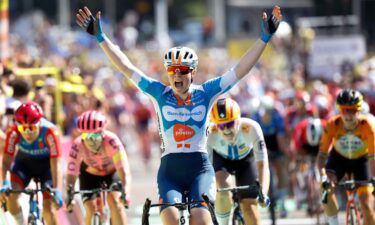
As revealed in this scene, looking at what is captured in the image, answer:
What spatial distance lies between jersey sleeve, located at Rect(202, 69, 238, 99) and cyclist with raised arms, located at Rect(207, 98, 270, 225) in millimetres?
1604

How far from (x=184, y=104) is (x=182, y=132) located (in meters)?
0.26

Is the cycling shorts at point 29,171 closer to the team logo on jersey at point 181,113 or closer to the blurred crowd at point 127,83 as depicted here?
the blurred crowd at point 127,83

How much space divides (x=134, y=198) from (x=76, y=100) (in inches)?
104

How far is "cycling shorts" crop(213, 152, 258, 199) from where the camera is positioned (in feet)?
42.6

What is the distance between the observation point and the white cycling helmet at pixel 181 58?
10.0 metres

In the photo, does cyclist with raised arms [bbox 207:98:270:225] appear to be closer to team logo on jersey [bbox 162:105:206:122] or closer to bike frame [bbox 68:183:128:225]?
bike frame [bbox 68:183:128:225]

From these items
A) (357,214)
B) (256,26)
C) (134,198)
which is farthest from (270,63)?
(357,214)

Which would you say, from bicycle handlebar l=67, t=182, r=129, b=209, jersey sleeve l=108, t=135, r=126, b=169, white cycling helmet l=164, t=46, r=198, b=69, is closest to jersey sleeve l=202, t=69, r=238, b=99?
white cycling helmet l=164, t=46, r=198, b=69

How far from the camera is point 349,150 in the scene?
13.1 metres

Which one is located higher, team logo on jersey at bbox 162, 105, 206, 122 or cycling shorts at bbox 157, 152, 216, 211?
team logo on jersey at bbox 162, 105, 206, 122

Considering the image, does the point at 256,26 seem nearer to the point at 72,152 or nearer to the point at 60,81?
the point at 60,81

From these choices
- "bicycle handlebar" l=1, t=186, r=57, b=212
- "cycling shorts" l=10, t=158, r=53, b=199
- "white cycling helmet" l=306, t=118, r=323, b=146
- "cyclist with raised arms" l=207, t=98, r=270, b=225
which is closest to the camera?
"cyclist with raised arms" l=207, t=98, r=270, b=225

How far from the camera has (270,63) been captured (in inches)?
1385

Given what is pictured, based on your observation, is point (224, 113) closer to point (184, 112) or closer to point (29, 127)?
point (184, 112)
